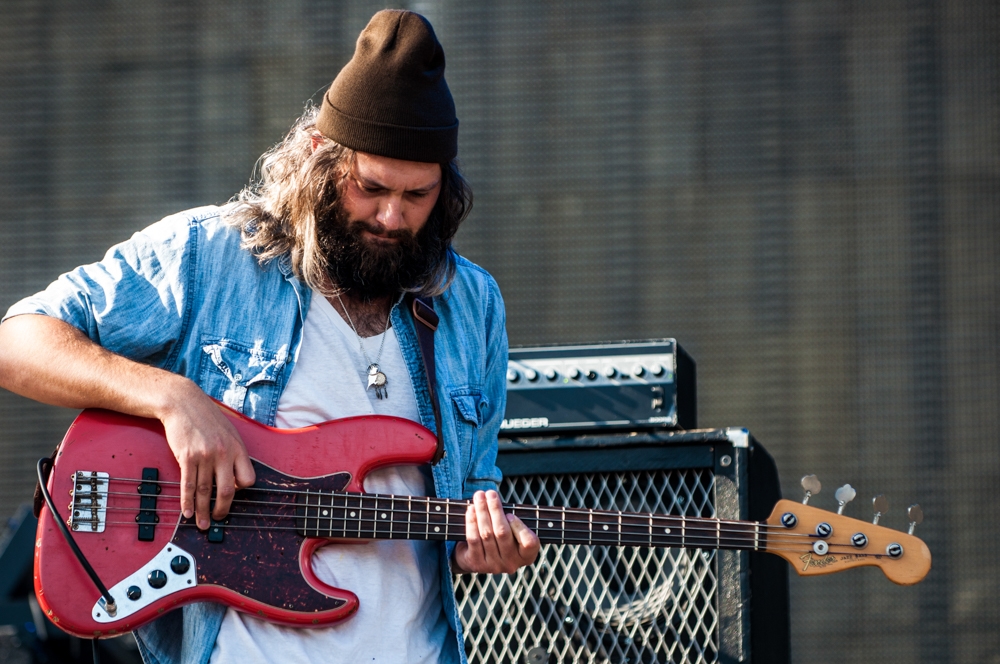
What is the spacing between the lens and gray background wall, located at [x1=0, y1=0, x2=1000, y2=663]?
13.5 feet

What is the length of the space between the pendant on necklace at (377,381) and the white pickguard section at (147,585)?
0.41 metres

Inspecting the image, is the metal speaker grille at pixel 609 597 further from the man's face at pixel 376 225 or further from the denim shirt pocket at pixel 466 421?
the man's face at pixel 376 225

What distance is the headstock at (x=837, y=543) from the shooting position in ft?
6.62

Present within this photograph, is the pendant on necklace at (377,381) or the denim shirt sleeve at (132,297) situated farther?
the pendant on necklace at (377,381)

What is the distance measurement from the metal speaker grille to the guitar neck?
502mm

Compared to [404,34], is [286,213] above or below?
below

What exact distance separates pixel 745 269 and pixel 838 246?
0.37m

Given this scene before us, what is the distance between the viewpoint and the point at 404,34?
194 cm

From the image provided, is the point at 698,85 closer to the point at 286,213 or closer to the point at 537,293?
the point at 537,293

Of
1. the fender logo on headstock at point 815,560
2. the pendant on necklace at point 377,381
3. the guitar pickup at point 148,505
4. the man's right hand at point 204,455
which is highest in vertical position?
the pendant on necklace at point 377,381

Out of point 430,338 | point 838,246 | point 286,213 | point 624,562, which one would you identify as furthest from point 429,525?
point 838,246

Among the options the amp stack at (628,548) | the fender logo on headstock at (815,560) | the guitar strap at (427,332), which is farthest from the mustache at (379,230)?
the fender logo on headstock at (815,560)

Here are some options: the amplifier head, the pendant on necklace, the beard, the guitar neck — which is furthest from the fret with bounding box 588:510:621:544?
the amplifier head

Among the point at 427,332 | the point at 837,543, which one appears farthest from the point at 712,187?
the point at 427,332
